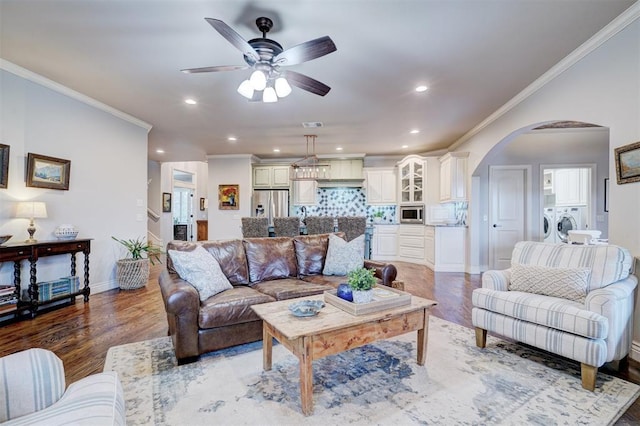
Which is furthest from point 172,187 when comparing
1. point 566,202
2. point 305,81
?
point 566,202

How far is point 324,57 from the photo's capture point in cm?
281

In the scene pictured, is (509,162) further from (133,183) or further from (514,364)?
(133,183)

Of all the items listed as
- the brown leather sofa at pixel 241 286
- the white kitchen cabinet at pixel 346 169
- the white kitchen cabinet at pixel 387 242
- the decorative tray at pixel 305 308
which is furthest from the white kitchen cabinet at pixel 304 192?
the decorative tray at pixel 305 308

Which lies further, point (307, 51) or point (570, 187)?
point (570, 187)

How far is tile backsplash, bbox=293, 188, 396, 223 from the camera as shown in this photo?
7688 millimetres

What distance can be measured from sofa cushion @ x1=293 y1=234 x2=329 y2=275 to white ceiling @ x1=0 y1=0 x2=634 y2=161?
74.8 inches

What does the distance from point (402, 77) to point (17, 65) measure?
13.7ft

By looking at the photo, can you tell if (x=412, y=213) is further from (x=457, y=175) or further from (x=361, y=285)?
(x=361, y=285)

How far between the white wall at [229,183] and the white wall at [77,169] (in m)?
2.46

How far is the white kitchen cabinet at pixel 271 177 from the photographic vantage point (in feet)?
24.2

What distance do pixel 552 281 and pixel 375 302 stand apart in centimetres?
155

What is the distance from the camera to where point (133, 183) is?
4.71 meters

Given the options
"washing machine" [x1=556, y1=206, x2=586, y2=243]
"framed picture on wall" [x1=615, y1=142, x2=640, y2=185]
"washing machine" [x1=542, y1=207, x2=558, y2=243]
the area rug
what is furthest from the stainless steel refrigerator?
"washing machine" [x1=556, y1=206, x2=586, y2=243]

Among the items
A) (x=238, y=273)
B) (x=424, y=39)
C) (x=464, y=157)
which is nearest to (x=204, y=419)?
(x=238, y=273)
